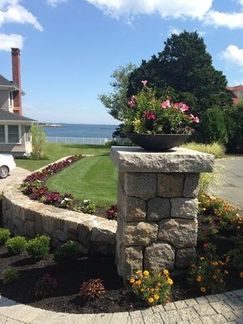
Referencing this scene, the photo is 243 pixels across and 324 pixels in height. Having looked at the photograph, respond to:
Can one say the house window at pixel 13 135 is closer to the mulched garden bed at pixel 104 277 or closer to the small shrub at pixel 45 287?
the mulched garden bed at pixel 104 277

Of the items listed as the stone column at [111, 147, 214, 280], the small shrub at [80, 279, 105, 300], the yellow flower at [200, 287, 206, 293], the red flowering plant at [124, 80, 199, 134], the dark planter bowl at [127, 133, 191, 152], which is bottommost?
the small shrub at [80, 279, 105, 300]

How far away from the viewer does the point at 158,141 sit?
4.04 m

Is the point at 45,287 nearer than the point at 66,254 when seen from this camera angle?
Answer: Yes

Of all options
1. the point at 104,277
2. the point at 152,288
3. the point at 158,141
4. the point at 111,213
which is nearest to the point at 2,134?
the point at 111,213

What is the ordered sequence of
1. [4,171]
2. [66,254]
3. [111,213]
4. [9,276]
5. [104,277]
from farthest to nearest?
[4,171]
[111,213]
[66,254]
[9,276]
[104,277]

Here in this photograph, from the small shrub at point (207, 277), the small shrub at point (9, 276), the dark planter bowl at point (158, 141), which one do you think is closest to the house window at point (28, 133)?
the small shrub at point (9, 276)

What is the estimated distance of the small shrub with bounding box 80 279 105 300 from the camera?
12.7ft

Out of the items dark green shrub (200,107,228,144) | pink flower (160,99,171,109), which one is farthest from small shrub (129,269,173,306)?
dark green shrub (200,107,228,144)

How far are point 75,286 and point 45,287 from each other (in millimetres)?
333

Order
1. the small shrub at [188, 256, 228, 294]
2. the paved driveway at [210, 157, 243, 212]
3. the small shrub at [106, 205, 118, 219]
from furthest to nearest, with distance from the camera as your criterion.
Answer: the paved driveway at [210, 157, 243, 212] → the small shrub at [106, 205, 118, 219] → the small shrub at [188, 256, 228, 294]

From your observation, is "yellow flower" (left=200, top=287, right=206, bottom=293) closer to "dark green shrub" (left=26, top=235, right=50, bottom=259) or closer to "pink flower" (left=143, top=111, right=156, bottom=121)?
"pink flower" (left=143, top=111, right=156, bottom=121)

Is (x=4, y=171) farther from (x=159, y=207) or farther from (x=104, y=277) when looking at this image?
(x=159, y=207)

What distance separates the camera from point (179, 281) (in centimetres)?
411

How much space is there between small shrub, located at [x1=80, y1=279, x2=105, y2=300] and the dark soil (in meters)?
0.05
